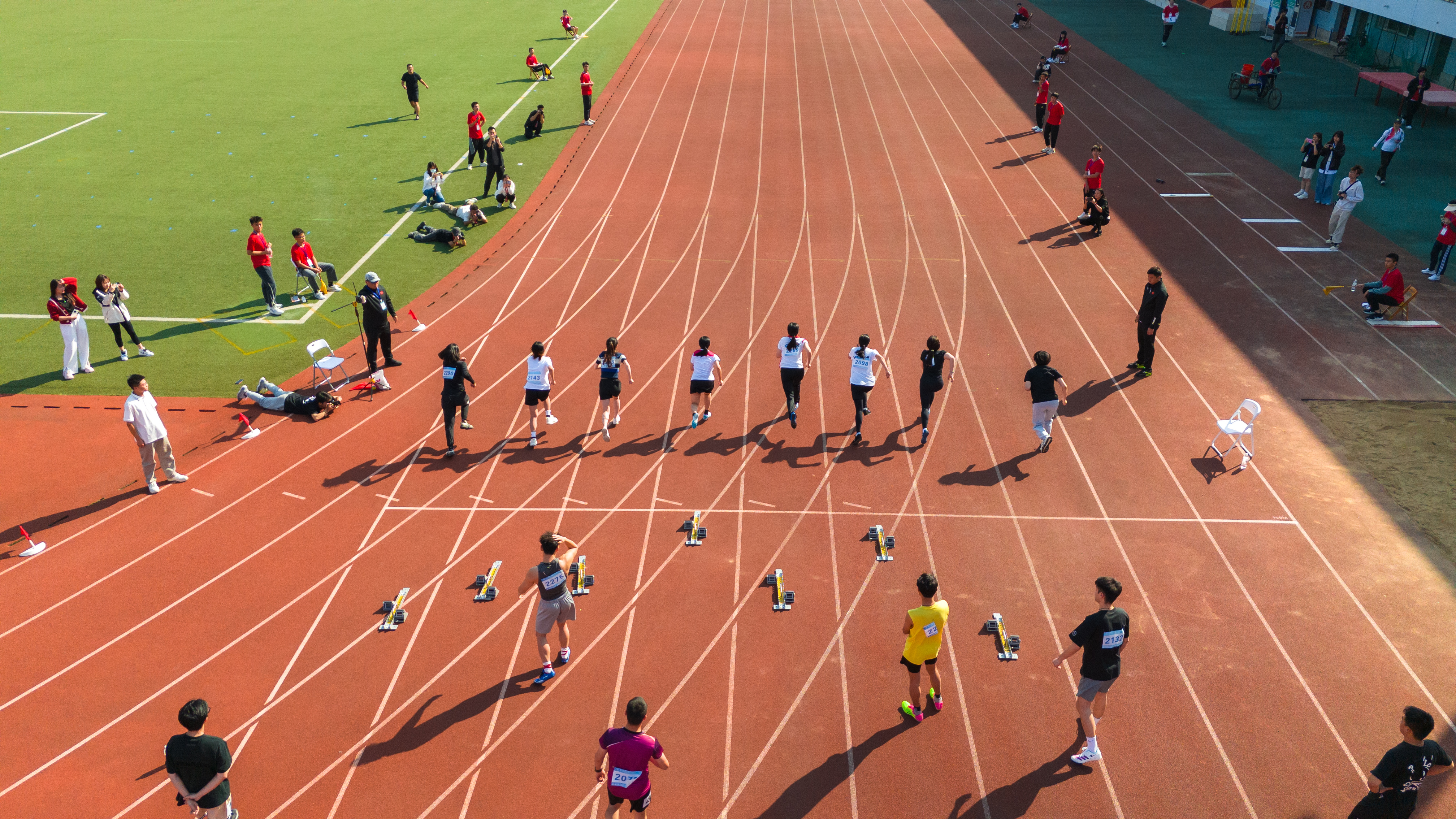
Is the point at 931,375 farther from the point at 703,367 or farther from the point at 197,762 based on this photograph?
the point at 197,762

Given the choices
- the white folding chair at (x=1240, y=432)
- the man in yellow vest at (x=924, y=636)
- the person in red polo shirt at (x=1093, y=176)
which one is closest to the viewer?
the man in yellow vest at (x=924, y=636)

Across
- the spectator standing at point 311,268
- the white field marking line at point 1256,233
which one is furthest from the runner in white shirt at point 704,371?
the white field marking line at point 1256,233

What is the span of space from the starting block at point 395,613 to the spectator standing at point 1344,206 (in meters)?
18.1

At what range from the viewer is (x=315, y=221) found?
18.4 metres

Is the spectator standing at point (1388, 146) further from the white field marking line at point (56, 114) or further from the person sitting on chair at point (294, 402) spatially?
the white field marking line at point (56, 114)

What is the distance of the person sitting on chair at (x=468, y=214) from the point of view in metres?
18.5

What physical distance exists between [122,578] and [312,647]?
9.05 feet

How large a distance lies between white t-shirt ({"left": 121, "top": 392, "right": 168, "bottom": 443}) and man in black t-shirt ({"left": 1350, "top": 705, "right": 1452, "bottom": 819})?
1276cm

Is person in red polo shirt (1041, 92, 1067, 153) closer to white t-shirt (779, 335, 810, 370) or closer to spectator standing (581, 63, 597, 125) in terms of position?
spectator standing (581, 63, 597, 125)

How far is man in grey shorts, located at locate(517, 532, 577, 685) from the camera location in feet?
24.8

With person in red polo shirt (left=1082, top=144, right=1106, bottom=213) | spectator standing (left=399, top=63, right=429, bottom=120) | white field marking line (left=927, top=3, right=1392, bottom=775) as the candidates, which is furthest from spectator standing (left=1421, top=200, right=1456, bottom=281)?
spectator standing (left=399, top=63, right=429, bottom=120)

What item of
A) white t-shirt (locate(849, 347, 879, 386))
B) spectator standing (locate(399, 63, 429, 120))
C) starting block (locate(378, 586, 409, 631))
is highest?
spectator standing (locate(399, 63, 429, 120))

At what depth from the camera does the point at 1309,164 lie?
1895 centimetres

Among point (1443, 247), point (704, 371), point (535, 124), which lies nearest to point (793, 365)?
point (704, 371)
